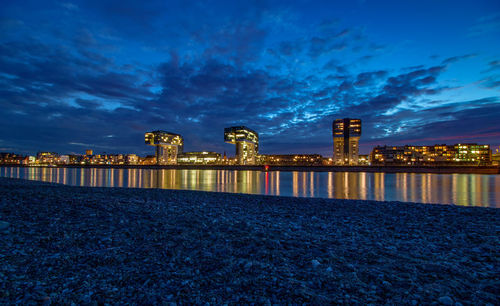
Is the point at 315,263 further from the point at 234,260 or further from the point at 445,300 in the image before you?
the point at 445,300

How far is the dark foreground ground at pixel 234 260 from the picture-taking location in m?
4.55

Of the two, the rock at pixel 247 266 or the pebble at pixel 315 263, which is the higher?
the rock at pixel 247 266

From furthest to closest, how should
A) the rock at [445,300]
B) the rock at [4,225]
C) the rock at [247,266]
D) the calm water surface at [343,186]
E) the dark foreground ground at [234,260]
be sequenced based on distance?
the calm water surface at [343,186]
the rock at [4,225]
the rock at [247,266]
the dark foreground ground at [234,260]
the rock at [445,300]

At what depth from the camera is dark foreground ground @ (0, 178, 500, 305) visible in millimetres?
4547

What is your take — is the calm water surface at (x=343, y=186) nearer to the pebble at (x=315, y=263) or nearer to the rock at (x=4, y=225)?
the pebble at (x=315, y=263)

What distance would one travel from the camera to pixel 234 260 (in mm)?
6168

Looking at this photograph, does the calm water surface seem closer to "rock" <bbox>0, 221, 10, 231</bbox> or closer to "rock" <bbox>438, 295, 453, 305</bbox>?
"rock" <bbox>438, 295, 453, 305</bbox>

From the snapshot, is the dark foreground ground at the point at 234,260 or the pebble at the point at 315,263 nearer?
the dark foreground ground at the point at 234,260

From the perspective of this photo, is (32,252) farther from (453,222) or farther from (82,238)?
(453,222)

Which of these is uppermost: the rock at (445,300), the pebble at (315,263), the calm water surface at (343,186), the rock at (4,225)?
the rock at (4,225)

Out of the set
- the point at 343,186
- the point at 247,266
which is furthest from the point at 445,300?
the point at 343,186

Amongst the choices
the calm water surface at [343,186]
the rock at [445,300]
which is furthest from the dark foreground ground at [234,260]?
the calm water surface at [343,186]

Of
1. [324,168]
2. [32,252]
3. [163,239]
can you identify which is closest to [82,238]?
[32,252]

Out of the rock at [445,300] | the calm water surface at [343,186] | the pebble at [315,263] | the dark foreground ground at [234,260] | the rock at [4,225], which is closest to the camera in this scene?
the rock at [445,300]
